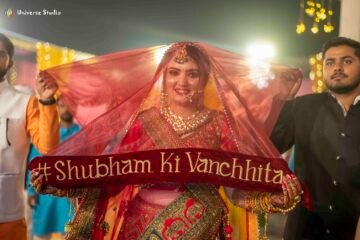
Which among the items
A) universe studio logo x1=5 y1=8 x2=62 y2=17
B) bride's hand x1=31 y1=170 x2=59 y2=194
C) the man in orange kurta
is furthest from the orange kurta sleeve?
universe studio logo x1=5 y1=8 x2=62 y2=17

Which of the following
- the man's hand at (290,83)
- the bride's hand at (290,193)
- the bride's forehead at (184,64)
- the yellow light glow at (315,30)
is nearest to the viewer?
the bride's hand at (290,193)

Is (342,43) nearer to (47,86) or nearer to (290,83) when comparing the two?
(290,83)

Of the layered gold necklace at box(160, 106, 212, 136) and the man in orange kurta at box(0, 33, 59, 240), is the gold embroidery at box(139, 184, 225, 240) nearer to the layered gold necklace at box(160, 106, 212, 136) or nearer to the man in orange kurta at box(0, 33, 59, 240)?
the layered gold necklace at box(160, 106, 212, 136)

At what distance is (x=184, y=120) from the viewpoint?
167cm

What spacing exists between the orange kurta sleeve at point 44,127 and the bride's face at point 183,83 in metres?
0.48

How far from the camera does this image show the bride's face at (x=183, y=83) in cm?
166

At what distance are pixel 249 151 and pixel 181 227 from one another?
0.39 metres

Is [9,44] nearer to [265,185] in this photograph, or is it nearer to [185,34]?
[185,34]

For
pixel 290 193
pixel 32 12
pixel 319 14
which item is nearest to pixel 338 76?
pixel 319 14

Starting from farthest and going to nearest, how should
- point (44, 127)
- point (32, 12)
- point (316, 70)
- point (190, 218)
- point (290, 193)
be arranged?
point (32, 12) < point (316, 70) < point (44, 127) < point (190, 218) < point (290, 193)

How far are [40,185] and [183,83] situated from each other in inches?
25.6

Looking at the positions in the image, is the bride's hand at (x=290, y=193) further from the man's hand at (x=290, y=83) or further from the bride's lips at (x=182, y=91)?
the bride's lips at (x=182, y=91)

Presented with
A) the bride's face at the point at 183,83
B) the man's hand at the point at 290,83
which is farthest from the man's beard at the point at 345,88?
the bride's face at the point at 183,83

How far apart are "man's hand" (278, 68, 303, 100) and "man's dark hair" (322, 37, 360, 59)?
0.16m
